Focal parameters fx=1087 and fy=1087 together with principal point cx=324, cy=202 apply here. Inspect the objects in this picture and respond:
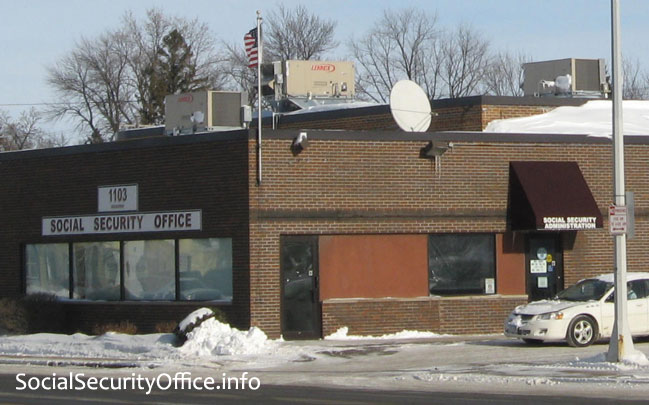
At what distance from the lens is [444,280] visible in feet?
85.9

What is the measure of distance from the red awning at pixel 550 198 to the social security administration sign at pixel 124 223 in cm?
764

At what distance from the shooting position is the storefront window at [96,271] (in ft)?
88.8

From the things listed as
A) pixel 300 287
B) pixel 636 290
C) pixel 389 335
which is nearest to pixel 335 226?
pixel 300 287

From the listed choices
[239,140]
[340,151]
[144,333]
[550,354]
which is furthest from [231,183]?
[550,354]

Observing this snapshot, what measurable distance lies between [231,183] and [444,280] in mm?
5667

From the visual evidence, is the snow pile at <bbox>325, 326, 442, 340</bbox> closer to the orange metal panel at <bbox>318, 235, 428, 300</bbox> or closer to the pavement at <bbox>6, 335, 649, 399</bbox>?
the pavement at <bbox>6, 335, 649, 399</bbox>

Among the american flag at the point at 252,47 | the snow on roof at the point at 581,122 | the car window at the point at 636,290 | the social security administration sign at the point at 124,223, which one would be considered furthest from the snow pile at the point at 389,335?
the snow on roof at the point at 581,122

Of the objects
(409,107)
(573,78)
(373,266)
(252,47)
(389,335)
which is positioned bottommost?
(389,335)

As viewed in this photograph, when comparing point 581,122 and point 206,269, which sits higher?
point 581,122

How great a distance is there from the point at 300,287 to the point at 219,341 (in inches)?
142

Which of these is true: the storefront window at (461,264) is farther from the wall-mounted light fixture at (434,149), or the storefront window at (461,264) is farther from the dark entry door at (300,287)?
the dark entry door at (300,287)

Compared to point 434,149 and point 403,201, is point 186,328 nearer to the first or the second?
point 403,201

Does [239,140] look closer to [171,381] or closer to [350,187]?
[350,187]

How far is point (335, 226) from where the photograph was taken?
25.3 metres
